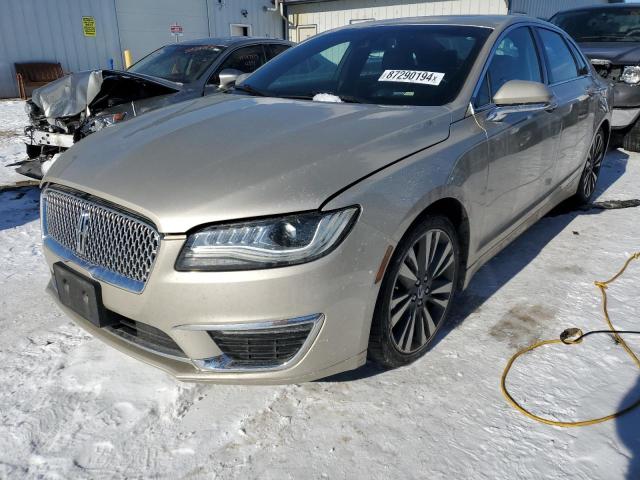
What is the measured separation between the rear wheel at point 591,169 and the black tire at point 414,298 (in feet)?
8.19

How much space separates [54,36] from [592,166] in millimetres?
16518

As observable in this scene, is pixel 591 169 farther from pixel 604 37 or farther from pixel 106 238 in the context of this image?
pixel 106 238

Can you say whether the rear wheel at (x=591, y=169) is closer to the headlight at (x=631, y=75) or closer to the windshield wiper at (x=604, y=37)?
the headlight at (x=631, y=75)

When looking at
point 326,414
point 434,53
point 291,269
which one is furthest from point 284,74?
point 326,414

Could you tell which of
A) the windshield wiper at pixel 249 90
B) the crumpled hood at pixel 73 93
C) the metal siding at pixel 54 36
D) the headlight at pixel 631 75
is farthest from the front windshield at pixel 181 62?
the metal siding at pixel 54 36

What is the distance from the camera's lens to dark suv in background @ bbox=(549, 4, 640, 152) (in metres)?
6.41

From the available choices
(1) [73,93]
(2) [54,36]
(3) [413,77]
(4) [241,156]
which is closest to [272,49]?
(1) [73,93]

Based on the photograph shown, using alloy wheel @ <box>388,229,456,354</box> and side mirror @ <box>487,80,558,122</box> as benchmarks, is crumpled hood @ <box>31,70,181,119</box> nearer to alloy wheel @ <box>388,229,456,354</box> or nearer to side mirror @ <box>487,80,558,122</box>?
side mirror @ <box>487,80,558,122</box>

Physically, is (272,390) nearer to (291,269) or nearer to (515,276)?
(291,269)

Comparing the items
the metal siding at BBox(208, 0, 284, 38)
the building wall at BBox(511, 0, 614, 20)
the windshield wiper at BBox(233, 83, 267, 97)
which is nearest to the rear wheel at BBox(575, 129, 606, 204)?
the windshield wiper at BBox(233, 83, 267, 97)

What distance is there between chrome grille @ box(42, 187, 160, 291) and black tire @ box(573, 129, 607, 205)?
390 centimetres

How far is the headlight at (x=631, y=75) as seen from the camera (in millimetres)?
6363

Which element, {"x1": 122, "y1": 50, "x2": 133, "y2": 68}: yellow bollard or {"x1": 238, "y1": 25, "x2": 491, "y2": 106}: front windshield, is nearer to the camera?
{"x1": 238, "y1": 25, "x2": 491, "y2": 106}: front windshield

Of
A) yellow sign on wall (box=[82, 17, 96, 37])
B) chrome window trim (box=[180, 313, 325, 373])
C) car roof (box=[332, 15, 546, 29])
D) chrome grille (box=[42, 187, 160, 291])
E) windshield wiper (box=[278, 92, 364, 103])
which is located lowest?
chrome window trim (box=[180, 313, 325, 373])
